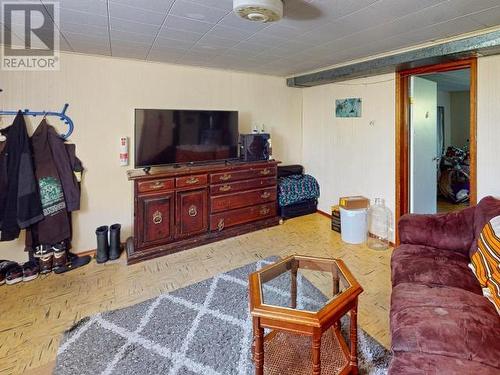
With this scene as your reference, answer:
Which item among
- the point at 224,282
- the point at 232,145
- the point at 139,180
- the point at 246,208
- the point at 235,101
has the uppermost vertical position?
the point at 235,101

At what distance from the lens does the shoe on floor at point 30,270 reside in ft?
9.28

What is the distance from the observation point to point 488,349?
1.25 meters

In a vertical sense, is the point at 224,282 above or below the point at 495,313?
below

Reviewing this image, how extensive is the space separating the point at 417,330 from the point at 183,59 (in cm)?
342

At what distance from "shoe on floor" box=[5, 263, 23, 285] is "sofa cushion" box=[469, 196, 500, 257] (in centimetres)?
388

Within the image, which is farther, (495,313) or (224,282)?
(224,282)

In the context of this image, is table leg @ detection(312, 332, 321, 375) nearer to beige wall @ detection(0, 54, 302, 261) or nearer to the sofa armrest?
the sofa armrest

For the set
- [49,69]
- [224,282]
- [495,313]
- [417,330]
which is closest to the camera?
[417,330]

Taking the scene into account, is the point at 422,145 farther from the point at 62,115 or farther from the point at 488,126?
the point at 62,115

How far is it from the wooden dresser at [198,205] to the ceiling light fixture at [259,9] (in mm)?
1944

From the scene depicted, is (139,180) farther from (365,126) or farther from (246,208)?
(365,126)

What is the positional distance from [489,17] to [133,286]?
12.0 ft

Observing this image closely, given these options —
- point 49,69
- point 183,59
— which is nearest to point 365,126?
point 183,59

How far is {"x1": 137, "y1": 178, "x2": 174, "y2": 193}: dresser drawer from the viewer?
3127mm
